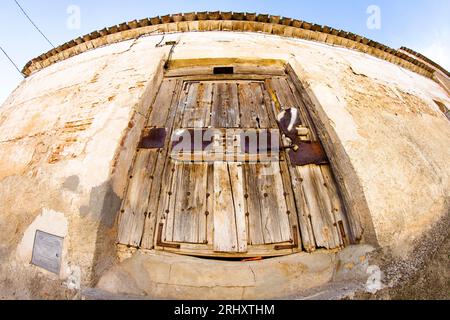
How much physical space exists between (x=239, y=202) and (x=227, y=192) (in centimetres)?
16

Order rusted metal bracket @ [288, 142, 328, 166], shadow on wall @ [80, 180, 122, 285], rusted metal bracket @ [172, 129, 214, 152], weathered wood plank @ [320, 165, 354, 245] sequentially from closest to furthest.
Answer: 1. shadow on wall @ [80, 180, 122, 285]
2. weathered wood plank @ [320, 165, 354, 245]
3. rusted metal bracket @ [288, 142, 328, 166]
4. rusted metal bracket @ [172, 129, 214, 152]

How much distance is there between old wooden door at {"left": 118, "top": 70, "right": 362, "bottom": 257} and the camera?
6.59 ft

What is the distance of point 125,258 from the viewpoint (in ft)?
6.29

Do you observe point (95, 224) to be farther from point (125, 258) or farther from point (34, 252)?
point (34, 252)

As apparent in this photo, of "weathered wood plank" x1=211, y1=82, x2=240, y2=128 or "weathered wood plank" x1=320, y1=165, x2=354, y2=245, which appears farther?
"weathered wood plank" x1=211, y1=82, x2=240, y2=128

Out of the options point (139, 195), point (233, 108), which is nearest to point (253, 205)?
point (139, 195)

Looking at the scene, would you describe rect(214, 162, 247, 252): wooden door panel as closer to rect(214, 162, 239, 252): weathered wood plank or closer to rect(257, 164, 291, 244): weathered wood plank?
rect(214, 162, 239, 252): weathered wood plank

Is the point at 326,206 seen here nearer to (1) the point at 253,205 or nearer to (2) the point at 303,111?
(1) the point at 253,205

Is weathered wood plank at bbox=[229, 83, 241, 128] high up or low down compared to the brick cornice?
down

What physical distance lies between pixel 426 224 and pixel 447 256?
0.27 meters

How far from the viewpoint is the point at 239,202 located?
2.16 meters

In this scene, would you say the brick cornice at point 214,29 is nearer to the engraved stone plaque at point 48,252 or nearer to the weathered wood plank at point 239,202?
the weathered wood plank at point 239,202

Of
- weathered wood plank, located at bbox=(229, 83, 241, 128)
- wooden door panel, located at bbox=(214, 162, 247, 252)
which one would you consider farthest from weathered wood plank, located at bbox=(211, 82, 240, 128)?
wooden door panel, located at bbox=(214, 162, 247, 252)

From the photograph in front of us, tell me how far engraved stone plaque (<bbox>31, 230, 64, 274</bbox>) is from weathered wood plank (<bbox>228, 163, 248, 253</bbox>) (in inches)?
58.4
